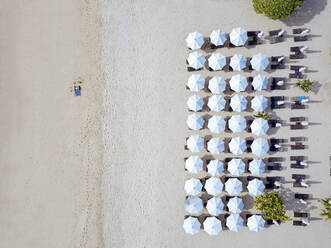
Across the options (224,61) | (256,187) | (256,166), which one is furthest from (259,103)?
(256,187)

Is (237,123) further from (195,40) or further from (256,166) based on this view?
(195,40)

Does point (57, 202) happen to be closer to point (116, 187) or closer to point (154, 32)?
point (116, 187)

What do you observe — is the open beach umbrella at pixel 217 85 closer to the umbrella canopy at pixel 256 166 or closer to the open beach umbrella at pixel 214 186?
the umbrella canopy at pixel 256 166

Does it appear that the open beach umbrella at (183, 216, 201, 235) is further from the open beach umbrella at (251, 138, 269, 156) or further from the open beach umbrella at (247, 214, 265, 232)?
the open beach umbrella at (251, 138, 269, 156)

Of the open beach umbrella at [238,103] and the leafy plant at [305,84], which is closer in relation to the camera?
the open beach umbrella at [238,103]

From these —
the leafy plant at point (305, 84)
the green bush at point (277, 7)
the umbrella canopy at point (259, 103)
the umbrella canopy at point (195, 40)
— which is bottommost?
the umbrella canopy at point (259, 103)

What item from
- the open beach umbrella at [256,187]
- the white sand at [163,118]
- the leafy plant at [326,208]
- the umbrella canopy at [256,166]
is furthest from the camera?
the white sand at [163,118]

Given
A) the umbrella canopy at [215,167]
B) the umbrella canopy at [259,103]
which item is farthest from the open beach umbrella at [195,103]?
the umbrella canopy at [215,167]
